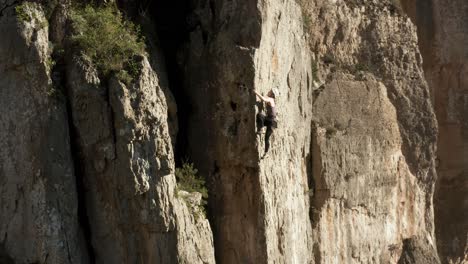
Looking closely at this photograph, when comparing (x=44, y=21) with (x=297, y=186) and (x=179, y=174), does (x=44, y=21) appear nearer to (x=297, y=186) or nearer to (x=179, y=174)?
(x=179, y=174)

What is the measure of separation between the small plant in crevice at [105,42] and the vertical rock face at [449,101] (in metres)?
12.6

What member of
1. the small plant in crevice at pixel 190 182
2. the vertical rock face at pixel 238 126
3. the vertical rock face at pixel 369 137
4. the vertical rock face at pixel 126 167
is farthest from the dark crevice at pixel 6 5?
the vertical rock face at pixel 369 137

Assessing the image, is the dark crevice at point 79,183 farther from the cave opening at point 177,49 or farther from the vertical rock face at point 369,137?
the vertical rock face at point 369,137

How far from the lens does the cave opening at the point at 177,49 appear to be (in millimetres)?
14836

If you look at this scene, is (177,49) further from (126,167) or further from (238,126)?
(126,167)

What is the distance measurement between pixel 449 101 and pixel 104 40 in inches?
542

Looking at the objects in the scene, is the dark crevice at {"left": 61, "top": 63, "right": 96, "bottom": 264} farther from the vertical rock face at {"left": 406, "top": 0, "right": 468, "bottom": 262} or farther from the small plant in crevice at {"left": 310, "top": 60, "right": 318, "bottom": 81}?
the vertical rock face at {"left": 406, "top": 0, "right": 468, "bottom": 262}

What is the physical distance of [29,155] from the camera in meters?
12.5

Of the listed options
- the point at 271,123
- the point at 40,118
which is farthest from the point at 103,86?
the point at 271,123

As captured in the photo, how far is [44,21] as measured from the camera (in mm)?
12766

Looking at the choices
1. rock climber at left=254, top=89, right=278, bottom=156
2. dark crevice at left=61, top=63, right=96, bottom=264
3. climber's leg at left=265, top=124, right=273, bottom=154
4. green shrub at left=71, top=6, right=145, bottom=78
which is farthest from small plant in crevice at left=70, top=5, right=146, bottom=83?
climber's leg at left=265, top=124, right=273, bottom=154

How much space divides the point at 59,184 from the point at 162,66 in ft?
9.28

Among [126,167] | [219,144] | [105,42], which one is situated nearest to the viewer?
[126,167]

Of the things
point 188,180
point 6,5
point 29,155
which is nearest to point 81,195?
point 29,155
